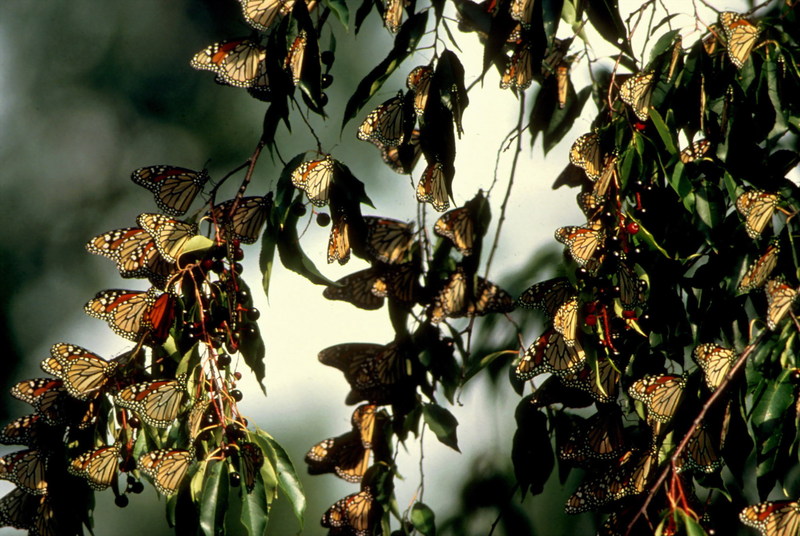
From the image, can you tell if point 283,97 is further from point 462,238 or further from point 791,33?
point 791,33

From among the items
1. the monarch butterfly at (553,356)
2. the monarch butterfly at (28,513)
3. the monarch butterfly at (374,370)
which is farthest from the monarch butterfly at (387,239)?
the monarch butterfly at (28,513)

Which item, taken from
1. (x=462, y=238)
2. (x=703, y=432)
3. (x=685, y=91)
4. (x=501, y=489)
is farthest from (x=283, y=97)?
(x=501, y=489)

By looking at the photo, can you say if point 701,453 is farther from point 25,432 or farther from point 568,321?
point 25,432

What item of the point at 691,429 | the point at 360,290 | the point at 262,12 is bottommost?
the point at 691,429

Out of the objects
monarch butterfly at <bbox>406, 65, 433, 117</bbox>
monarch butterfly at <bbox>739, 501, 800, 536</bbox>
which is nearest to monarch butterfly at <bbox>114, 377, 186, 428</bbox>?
monarch butterfly at <bbox>406, 65, 433, 117</bbox>

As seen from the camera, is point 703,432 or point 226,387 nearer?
point 703,432

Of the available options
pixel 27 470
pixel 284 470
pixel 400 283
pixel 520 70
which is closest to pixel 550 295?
pixel 400 283
